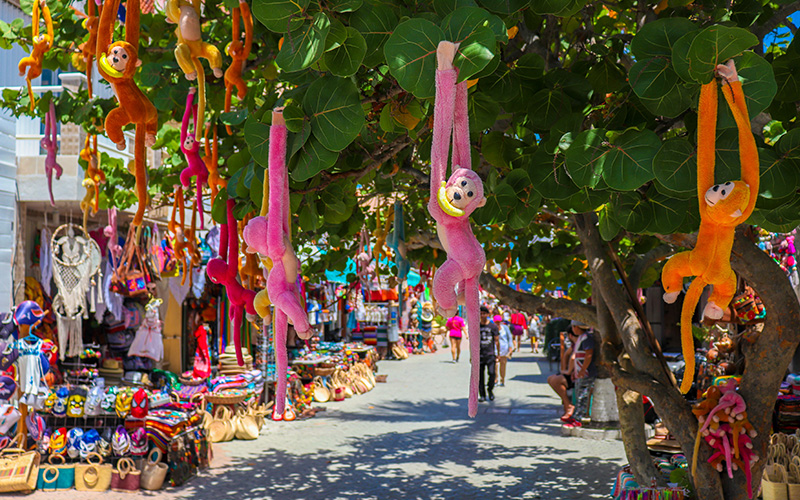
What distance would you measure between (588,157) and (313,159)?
2.11ft

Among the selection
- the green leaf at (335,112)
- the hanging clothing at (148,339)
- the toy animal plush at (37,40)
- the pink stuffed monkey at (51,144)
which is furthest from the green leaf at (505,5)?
the hanging clothing at (148,339)

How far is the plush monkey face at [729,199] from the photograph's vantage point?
4.02 feet

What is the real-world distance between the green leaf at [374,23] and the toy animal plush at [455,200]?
1.10 ft

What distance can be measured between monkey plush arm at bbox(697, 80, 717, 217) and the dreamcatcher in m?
8.92

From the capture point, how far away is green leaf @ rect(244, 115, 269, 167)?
5.97 ft

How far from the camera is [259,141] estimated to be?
1.83 metres

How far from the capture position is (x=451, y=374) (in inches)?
747

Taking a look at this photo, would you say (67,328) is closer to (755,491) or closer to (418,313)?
(755,491)

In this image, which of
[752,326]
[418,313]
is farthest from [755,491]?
[418,313]

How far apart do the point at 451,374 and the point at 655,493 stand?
14543 mm

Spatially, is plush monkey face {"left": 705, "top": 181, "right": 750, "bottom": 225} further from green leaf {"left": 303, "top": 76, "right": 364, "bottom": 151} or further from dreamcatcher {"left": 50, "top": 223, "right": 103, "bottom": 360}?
dreamcatcher {"left": 50, "top": 223, "right": 103, "bottom": 360}

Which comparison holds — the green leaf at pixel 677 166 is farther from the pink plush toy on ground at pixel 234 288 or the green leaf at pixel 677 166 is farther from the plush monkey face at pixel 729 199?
the pink plush toy on ground at pixel 234 288

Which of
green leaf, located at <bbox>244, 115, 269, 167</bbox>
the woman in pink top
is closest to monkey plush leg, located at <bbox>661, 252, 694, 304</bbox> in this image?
green leaf, located at <bbox>244, 115, 269, 167</bbox>

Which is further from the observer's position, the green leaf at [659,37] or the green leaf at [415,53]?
the green leaf at [659,37]
